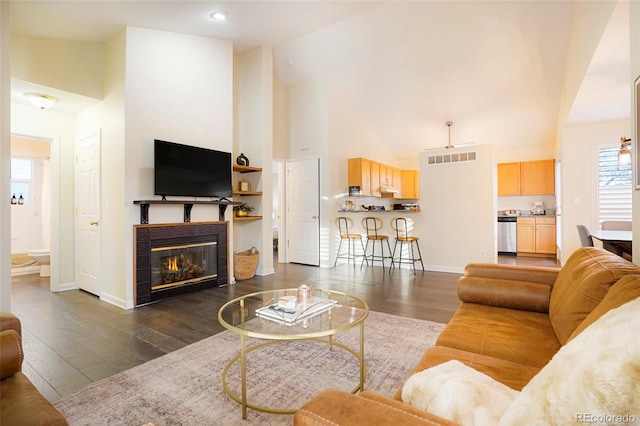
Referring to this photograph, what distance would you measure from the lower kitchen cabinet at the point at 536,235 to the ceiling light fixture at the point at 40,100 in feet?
28.8

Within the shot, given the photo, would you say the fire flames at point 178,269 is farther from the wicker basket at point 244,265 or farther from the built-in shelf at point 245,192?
the built-in shelf at point 245,192

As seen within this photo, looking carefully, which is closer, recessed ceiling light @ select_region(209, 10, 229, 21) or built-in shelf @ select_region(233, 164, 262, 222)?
recessed ceiling light @ select_region(209, 10, 229, 21)

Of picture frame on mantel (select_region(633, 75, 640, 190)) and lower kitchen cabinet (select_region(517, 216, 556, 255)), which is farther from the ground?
picture frame on mantel (select_region(633, 75, 640, 190))

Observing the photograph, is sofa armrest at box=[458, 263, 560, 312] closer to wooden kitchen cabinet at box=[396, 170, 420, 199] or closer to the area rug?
the area rug

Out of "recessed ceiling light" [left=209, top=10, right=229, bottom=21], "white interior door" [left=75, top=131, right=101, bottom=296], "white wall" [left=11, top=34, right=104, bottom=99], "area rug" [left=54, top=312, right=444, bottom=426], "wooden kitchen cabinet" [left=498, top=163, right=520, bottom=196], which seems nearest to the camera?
"area rug" [left=54, top=312, right=444, bottom=426]

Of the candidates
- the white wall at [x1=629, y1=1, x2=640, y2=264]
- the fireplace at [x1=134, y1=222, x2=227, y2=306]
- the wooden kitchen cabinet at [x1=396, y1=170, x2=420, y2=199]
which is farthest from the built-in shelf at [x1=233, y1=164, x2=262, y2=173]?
the wooden kitchen cabinet at [x1=396, y1=170, x2=420, y2=199]

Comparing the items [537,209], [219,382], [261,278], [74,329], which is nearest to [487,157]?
[537,209]

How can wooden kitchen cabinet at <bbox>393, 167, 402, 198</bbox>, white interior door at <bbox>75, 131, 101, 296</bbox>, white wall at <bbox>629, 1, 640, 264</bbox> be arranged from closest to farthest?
Answer: white wall at <bbox>629, 1, 640, 264</bbox> < white interior door at <bbox>75, 131, 101, 296</bbox> < wooden kitchen cabinet at <bbox>393, 167, 402, 198</bbox>

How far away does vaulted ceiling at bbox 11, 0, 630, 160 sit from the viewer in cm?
351

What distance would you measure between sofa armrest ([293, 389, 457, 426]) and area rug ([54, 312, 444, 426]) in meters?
0.99

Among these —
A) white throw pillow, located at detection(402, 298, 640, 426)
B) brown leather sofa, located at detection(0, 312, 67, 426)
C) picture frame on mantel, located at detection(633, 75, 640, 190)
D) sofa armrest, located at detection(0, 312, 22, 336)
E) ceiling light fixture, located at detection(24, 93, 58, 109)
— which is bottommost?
brown leather sofa, located at detection(0, 312, 67, 426)

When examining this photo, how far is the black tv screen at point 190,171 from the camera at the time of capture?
152 inches

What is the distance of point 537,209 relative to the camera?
754 cm

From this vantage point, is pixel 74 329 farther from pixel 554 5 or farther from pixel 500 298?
pixel 554 5
